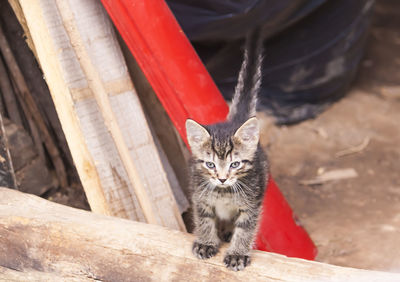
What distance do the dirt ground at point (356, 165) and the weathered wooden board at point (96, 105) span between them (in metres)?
1.37

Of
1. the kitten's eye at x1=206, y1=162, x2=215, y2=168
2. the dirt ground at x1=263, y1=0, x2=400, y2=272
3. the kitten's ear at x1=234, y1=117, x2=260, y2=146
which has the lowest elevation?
the dirt ground at x1=263, y1=0, x2=400, y2=272

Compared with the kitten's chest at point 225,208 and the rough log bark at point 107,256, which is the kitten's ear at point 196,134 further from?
the rough log bark at point 107,256

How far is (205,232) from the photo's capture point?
7.95 ft

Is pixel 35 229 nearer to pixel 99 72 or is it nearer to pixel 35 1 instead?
pixel 99 72

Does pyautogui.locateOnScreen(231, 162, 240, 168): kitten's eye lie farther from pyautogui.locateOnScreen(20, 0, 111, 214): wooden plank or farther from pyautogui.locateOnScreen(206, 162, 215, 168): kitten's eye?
pyautogui.locateOnScreen(20, 0, 111, 214): wooden plank

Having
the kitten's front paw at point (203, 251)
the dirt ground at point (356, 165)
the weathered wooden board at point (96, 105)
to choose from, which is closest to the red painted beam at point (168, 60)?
the weathered wooden board at point (96, 105)

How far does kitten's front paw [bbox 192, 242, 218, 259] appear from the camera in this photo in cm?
224

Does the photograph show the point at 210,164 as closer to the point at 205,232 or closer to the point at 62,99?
the point at 205,232

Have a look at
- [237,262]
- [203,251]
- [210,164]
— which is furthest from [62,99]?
[237,262]

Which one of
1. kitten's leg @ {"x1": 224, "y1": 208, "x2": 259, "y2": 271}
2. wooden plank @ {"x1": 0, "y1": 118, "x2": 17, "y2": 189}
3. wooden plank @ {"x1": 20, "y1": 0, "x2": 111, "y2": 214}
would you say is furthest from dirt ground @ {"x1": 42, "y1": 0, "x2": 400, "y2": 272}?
kitten's leg @ {"x1": 224, "y1": 208, "x2": 259, "y2": 271}

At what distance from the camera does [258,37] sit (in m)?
2.71

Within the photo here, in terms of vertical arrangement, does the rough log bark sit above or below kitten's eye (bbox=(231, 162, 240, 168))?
below

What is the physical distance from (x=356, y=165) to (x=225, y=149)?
2.70 meters

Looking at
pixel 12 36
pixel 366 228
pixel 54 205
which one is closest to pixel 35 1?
pixel 12 36
